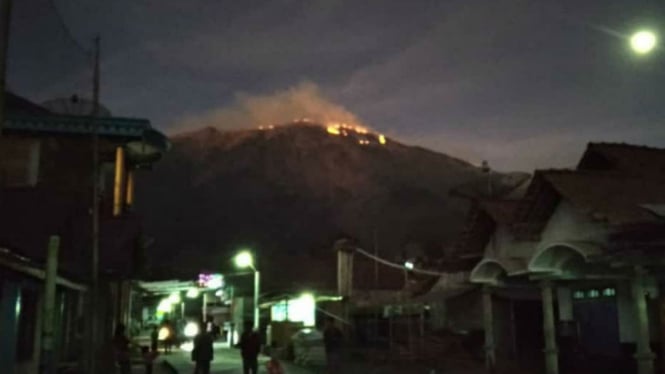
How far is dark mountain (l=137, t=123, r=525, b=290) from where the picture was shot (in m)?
68.0

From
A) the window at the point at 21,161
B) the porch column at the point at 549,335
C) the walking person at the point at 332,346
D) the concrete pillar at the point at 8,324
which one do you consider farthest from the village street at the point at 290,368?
the concrete pillar at the point at 8,324

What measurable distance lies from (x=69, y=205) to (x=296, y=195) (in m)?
94.5

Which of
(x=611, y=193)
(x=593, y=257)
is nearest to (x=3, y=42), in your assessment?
(x=593, y=257)

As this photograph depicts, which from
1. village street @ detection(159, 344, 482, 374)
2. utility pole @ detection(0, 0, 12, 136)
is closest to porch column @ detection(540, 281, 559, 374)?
village street @ detection(159, 344, 482, 374)

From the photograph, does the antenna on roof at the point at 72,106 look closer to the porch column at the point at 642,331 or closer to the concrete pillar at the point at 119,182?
the concrete pillar at the point at 119,182

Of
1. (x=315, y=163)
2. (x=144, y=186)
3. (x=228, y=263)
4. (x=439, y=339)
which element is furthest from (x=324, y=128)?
(x=439, y=339)

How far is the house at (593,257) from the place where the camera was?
54.1ft

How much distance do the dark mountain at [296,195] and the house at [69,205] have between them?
25.6 m

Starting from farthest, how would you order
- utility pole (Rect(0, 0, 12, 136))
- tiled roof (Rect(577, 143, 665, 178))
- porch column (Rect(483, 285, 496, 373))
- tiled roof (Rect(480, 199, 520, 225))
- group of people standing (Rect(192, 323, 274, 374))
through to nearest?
tiled roof (Rect(480, 199, 520, 225))
porch column (Rect(483, 285, 496, 373))
tiled roof (Rect(577, 143, 665, 178))
group of people standing (Rect(192, 323, 274, 374))
utility pole (Rect(0, 0, 12, 136))

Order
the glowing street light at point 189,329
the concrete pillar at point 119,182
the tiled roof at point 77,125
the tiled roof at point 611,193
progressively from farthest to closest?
the glowing street light at point 189,329 → the concrete pillar at point 119,182 → the tiled roof at point 77,125 → the tiled roof at point 611,193

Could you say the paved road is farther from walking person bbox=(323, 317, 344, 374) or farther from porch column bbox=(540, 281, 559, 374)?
porch column bbox=(540, 281, 559, 374)

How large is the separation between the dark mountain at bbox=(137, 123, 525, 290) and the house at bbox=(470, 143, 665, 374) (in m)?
24.1

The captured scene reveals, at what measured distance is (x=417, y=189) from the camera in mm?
106375

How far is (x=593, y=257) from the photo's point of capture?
16969 millimetres
